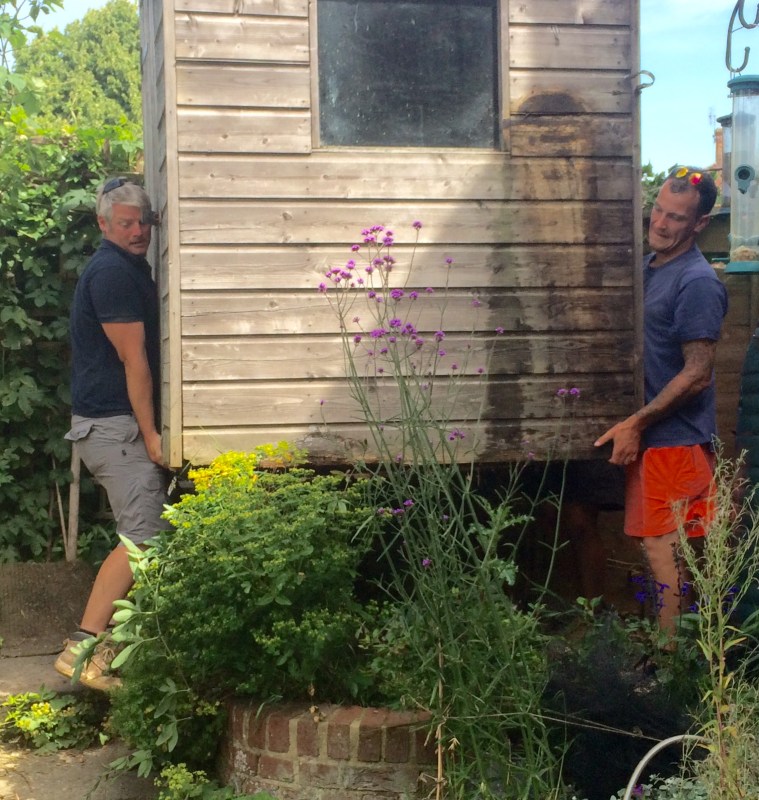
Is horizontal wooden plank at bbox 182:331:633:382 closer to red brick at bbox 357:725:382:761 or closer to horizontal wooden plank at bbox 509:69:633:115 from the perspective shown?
horizontal wooden plank at bbox 509:69:633:115

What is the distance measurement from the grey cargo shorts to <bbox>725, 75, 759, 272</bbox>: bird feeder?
8.76 ft

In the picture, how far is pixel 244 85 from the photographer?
486 centimetres

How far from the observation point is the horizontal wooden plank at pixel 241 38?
4.82 metres

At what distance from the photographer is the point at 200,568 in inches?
152

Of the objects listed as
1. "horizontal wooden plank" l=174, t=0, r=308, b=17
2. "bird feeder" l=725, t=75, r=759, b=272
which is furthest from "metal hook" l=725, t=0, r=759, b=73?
"horizontal wooden plank" l=174, t=0, r=308, b=17

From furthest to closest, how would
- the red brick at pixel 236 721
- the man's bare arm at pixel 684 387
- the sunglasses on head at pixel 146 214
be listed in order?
the sunglasses on head at pixel 146 214 → the man's bare arm at pixel 684 387 → the red brick at pixel 236 721

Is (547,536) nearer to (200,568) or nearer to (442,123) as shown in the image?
(442,123)

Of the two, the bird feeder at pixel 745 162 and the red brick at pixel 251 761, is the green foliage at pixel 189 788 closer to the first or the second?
the red brick at pixel 251 761

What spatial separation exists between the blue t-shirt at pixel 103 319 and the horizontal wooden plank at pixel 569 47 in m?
2.00

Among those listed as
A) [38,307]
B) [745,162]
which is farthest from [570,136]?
[38,307]

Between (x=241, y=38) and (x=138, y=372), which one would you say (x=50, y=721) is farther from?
(x=241, y=38)

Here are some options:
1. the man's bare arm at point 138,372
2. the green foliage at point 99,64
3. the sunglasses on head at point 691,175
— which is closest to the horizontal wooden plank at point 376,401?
the man's bare arm at point 138,372

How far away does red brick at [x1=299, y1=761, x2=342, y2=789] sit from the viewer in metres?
3.61

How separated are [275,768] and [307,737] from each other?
17 cm
